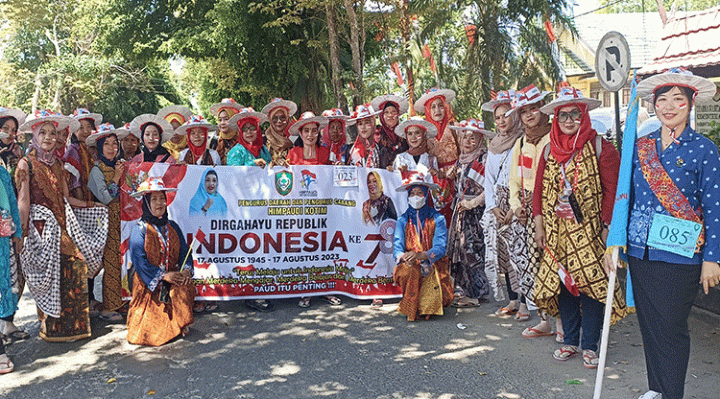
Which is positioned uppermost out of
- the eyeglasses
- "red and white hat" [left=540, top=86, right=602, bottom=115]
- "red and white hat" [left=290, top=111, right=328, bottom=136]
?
"red and white hat" [left=290, top=111, right=328, bottom=136]

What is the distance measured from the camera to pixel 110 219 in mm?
6637

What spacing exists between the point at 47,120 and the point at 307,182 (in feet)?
8.45

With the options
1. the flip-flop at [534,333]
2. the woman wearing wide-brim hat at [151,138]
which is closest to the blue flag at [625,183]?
the flip-flop at [534,333]

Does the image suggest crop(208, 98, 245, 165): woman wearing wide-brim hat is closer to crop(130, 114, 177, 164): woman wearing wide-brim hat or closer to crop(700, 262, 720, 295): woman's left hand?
crop(130, 114, 177, 164): woman wearing wide-brim hat

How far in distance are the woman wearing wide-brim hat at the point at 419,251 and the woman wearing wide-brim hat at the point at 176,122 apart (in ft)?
9.45

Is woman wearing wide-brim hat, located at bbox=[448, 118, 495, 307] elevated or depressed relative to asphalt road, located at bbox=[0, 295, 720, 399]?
elevated

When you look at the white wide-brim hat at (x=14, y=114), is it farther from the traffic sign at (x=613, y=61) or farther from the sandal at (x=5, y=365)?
the traffic sign at (x=613, y=61)

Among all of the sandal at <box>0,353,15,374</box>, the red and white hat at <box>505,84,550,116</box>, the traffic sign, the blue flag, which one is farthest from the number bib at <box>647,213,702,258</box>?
the sandal at <box>0,353,15,374</box>

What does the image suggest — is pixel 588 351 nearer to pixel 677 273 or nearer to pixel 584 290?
pixel 584 290

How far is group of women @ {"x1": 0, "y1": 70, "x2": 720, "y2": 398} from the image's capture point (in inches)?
155

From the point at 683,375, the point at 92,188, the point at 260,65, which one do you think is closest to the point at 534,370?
the point at 683,375

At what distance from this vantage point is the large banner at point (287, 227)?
6.80 metres

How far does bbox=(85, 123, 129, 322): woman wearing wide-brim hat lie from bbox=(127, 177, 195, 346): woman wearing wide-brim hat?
0.91 meters

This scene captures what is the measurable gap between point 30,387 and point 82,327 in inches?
43.5
